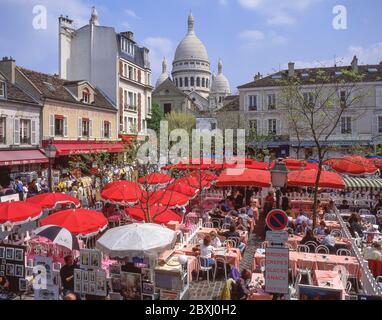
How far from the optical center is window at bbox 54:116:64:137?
28781 millimetres

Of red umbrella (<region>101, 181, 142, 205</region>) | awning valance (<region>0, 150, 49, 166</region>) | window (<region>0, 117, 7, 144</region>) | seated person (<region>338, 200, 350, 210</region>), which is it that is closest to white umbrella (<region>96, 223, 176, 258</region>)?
red umbrella (<region>101, 181, 142, 205</region>)

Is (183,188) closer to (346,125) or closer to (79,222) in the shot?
(79,222)

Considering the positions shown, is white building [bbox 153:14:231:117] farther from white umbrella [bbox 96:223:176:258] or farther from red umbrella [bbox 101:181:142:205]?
white umbrella [bbox 96:223:176:258]

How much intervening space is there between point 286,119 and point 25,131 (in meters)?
25.9

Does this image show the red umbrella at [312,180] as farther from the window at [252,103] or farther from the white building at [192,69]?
the white building at [192,69]

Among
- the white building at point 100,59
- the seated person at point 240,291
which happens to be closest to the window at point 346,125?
the white building at point 100,59

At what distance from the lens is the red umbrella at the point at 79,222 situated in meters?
9.38

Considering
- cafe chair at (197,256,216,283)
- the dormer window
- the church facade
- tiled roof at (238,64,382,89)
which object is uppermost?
the church facade

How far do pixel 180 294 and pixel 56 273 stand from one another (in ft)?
8.70

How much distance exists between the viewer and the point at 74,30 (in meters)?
37.9

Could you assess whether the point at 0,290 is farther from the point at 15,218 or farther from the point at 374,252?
the point at 374,252

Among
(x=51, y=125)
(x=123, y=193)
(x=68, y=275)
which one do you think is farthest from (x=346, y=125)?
(x=68, y=275)

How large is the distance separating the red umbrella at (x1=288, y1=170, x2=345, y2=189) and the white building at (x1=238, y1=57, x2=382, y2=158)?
25.1 m
